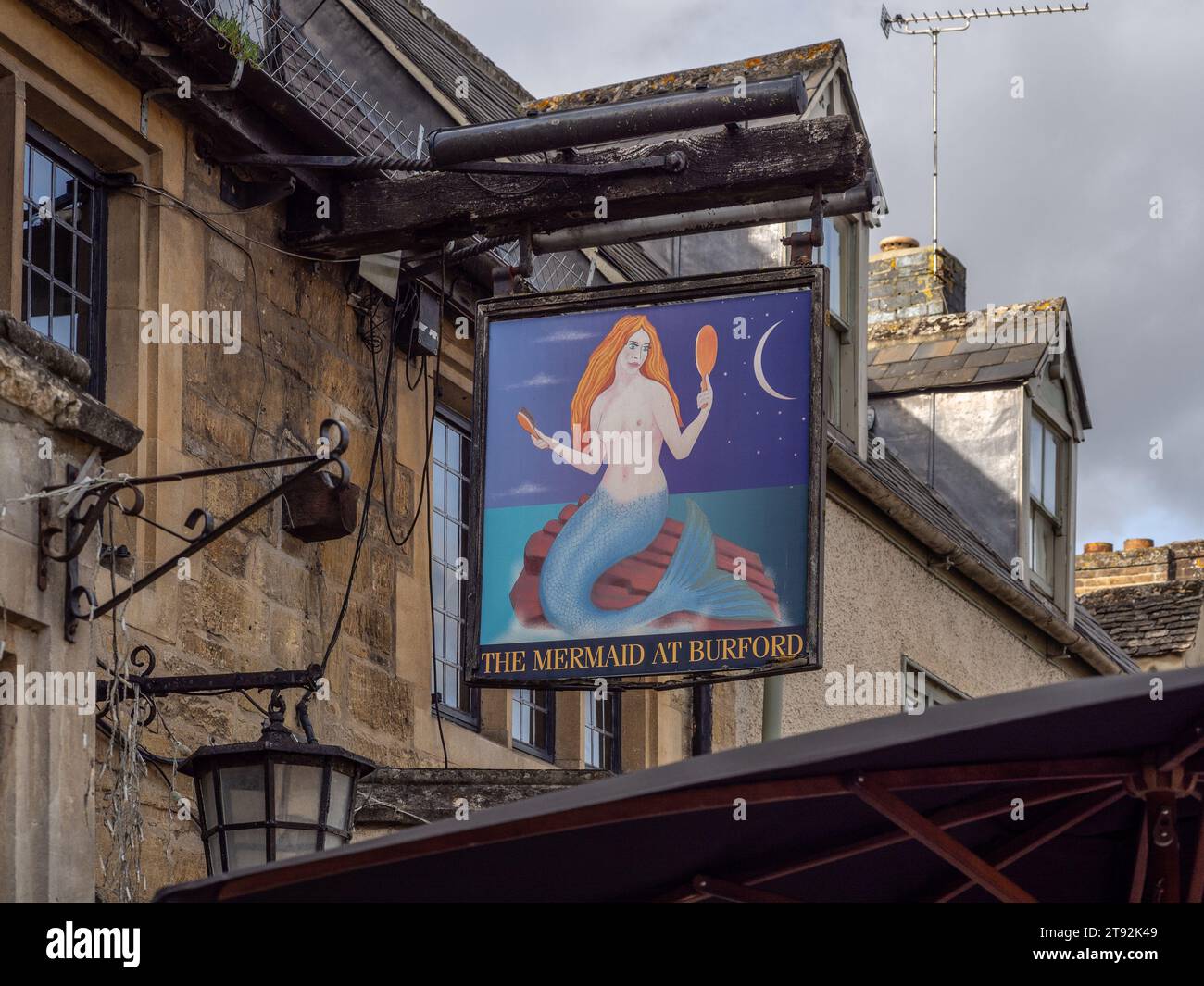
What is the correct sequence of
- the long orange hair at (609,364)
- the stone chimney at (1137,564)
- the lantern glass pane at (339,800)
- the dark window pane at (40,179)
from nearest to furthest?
1. the lantern glass pane at (339,800)
2. the dark window pane at (40,179)
3. the long orange hair at (609,364)
4. the stone chimney at (1137,564)

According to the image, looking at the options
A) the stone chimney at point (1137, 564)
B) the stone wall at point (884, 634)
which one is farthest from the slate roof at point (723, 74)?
the stone chimney at point (1137, 564)

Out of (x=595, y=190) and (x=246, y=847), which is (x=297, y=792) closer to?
(x=246, y=847)

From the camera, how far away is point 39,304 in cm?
800

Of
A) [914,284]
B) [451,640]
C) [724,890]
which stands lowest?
[724,890]

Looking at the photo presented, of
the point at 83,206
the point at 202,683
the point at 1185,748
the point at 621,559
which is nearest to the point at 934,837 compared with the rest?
the point at 1185,748

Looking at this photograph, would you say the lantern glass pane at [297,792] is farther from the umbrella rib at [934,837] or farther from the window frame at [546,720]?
the window frame at [546,720]

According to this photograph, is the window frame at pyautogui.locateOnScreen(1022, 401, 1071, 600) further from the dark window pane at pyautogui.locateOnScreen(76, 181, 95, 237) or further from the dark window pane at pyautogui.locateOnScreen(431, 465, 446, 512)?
the dark window pane at pyautogui.locateOnScreen(76, 181, 95, 237)

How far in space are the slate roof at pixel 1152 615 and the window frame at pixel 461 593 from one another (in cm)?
1057

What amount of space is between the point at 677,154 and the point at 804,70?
468cm

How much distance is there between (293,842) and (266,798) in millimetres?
155

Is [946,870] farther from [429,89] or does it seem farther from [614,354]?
[429,89]

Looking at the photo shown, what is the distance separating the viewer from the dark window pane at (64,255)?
8125mm

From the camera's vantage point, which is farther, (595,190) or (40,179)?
(595,190)

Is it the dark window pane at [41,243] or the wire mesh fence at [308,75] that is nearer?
the dark window pane at [41,243]
